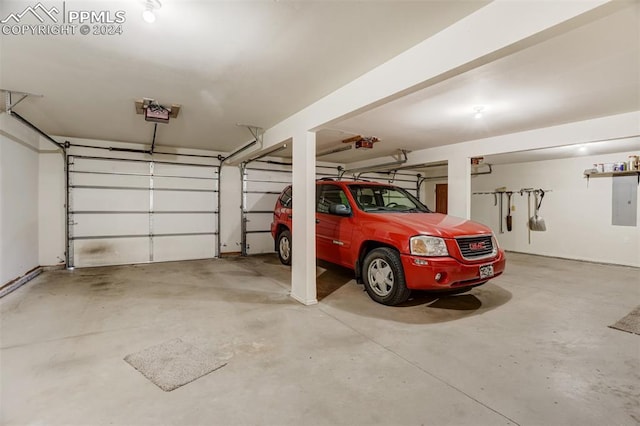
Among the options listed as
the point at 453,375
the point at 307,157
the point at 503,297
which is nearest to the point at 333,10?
the point at 307,157

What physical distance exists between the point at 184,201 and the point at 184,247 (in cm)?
106

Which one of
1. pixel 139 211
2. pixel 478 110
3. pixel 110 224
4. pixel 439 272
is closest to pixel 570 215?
pixel 478 110

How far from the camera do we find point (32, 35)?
226cm

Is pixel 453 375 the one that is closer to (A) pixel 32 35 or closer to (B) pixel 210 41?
(B) pixel 210 41

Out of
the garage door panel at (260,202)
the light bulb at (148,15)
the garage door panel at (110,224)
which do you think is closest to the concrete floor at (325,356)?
the garage door panel at (110,224)

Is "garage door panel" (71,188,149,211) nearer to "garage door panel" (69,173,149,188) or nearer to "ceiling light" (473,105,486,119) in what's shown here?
"garage door panel" (69,173,149,188)

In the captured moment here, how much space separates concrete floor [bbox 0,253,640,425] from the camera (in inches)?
70.2

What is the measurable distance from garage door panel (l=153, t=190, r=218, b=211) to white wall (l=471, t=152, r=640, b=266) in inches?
316

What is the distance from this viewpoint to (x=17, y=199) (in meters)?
4.56

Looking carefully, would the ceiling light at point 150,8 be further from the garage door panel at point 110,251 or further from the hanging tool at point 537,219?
the hanging tool at point 537,219

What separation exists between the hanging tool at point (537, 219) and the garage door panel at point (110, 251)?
9.58m

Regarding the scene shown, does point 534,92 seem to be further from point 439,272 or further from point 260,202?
point 260,202

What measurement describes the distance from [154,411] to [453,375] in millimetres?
2008

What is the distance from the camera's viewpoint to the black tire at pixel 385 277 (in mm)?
3545
